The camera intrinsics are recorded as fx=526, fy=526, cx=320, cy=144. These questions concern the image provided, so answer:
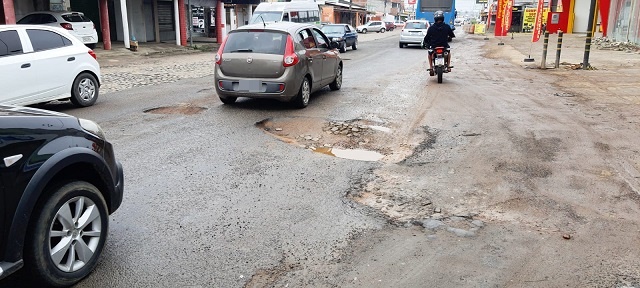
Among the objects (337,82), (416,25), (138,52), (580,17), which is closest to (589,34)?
A: (337,82)

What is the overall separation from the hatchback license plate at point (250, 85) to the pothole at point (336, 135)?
2.77ft

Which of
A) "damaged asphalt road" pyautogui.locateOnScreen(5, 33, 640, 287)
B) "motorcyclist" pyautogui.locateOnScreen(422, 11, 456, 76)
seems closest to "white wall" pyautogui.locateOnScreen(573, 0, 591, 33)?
"motorcyclist" pyautogui.locateOnScreen(422, 11, 456, 76)

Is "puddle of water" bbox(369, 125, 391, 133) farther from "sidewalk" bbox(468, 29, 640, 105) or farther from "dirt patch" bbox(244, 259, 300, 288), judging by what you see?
"sidewalk" bbox(468, 29, 640, 105)

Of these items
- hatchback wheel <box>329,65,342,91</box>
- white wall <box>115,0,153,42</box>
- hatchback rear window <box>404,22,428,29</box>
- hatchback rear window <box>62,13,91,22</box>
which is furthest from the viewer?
hatchback rear window <box>404,22,428,29</box>

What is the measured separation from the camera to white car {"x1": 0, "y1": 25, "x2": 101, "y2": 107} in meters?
8.56

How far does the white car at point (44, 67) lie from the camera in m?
8.56

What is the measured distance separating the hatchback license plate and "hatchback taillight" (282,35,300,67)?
62cm

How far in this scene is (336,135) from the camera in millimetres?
8094

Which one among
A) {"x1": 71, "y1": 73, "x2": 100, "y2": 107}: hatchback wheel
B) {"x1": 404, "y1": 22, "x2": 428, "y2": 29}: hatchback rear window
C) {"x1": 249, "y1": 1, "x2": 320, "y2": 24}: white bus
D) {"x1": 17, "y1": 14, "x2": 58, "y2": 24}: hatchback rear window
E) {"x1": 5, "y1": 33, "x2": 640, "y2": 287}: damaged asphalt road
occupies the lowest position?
{"x1": 5, "y1": 33, "x2": 640, "y2": 287}: damaged asphalt road

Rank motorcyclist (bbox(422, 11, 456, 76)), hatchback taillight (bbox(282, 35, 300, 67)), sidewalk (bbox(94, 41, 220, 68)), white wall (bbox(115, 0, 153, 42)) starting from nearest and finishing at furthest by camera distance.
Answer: hatchback taillight (bbox(282, 35, 300, 67))
motorcyclist (bbox(422, 11, 456, 76))
sidewalk (bbox(94, 41, 220, 68))
white wall (bbox(115, 0, 153, 42))

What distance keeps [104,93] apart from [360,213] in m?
9.26

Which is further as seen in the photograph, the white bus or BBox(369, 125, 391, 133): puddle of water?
the white bus

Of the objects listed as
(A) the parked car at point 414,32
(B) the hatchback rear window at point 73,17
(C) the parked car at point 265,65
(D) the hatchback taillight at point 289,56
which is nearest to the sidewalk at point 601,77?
(C) the parked car at point 265,65

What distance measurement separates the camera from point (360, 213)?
195 inches
